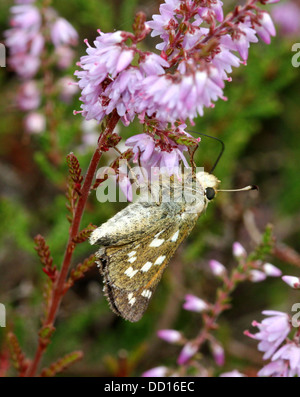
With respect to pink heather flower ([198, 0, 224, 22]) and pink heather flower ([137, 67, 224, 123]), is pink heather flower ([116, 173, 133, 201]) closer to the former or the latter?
pink heather flower ([137, 67, 224, 123])

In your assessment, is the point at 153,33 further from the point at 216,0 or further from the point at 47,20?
the point at 47,20

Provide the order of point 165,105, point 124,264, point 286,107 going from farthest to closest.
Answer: point 286,107
point 124,264
point 165,105

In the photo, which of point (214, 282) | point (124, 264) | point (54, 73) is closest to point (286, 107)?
point (214, 282)

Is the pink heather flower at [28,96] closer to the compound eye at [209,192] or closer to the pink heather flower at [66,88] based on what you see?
the pink heather flower at [66,88]

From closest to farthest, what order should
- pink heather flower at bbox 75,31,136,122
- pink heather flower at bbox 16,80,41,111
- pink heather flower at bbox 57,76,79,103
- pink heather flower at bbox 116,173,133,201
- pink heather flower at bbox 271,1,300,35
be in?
1. pink heather flower at bbox 75,31,136,122
2. pink heather flower at bbox 116,173,133,201
3. pink heather flower at bbox 57,76,79,103
4. pink heather flower at bbox 16,80,41,111
5. pink heather flower at bbox 271,1,300,35

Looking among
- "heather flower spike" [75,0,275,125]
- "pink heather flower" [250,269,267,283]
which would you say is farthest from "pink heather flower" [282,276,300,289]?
"heather flower spike" [75,0,275,125]

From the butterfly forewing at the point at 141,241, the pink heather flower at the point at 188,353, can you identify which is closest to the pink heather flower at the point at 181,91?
the butterfly forewing at the point at 141,241
